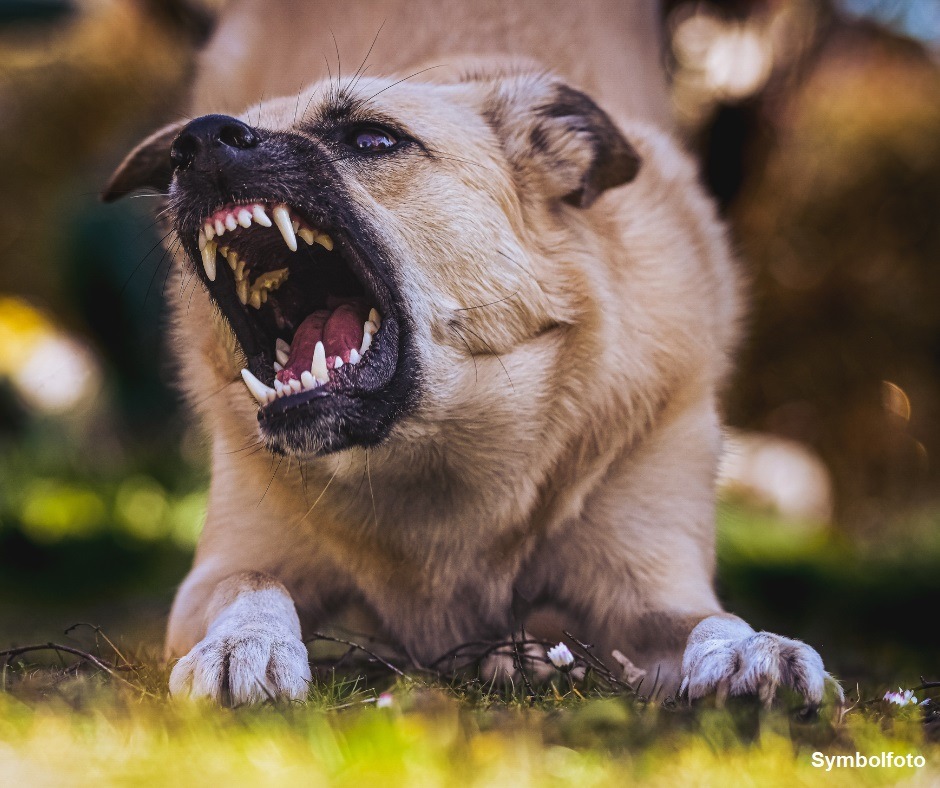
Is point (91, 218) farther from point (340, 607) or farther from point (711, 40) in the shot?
point (340, 607)

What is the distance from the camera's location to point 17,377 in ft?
22.0

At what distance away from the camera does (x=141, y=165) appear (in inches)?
98.3

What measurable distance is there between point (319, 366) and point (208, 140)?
482 mm

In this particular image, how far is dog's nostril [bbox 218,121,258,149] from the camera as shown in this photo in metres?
2.00

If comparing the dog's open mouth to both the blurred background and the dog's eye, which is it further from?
the blurred background

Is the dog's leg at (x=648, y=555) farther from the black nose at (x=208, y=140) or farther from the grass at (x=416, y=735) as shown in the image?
the black nose at (x=208, y=140)

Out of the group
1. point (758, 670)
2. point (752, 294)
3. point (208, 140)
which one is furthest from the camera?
point (752, 294)

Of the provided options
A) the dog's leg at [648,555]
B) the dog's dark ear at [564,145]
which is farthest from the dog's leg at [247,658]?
the dog's dark ear at [564,145]

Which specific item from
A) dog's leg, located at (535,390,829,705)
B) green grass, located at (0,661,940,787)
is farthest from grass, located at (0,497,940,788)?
dog's leg, located at (535,390,829,705)

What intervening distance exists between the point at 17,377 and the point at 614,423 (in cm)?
541

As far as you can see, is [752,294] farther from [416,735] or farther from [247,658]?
[416,735]

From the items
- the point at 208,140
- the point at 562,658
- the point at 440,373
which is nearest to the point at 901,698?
the point at 562,658

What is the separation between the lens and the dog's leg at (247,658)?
5.88 ft

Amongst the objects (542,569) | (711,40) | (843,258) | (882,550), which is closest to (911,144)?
(843,258)
